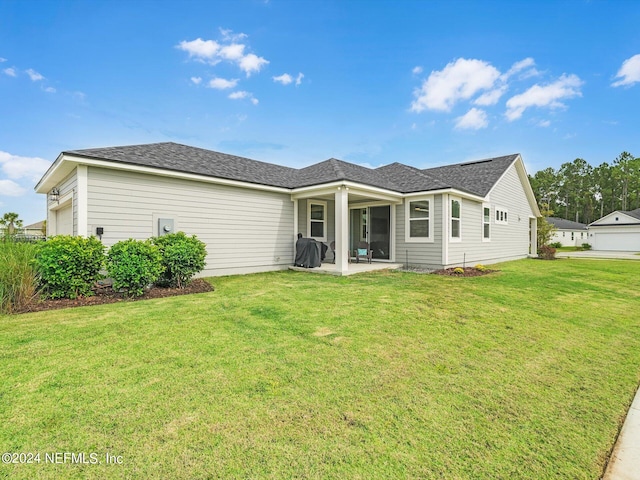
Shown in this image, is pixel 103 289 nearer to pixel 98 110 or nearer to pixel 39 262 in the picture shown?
pixel 39 262

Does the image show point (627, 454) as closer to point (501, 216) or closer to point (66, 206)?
point (66, 206)

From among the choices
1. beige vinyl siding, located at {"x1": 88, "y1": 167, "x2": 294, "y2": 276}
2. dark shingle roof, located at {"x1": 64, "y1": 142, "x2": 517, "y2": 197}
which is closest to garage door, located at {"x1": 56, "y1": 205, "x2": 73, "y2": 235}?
beige vinyl siding, located at {"x1": 88, "y1": 167, "x2": 294, "y2": 276}

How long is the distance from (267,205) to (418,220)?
575cm

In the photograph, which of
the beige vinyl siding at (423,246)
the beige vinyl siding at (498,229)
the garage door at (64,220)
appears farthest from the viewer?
the beige vinyl siding at (498,229)

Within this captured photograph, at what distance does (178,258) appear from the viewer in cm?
716

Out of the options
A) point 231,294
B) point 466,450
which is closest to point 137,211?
point 231,294

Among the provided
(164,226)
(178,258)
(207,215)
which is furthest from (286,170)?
(178,258)

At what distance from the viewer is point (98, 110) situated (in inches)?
457

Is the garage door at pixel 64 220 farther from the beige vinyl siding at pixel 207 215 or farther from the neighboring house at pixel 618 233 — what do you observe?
the neighboring house at pixel 618 233

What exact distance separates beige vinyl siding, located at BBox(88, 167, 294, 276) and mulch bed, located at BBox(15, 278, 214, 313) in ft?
5.01

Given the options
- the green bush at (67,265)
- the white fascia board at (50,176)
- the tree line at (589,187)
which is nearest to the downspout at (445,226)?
the green bush at (67,265)

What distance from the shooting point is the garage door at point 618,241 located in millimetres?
28669

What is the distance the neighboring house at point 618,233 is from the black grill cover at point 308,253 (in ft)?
114

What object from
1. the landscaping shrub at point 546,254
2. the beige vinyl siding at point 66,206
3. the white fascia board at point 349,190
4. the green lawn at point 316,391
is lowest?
the green lawn at point 316,391
